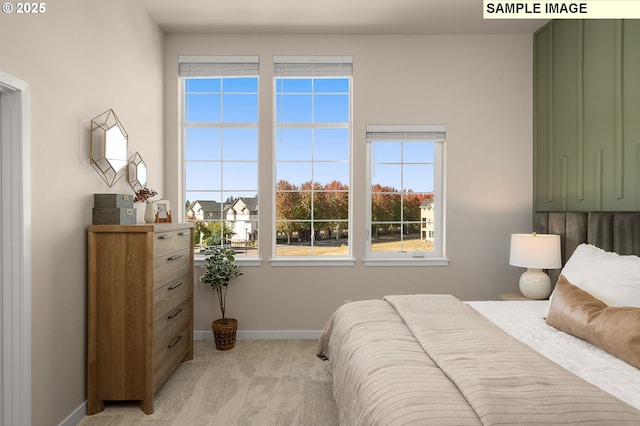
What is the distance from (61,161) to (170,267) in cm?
101

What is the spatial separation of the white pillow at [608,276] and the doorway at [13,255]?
306 cm

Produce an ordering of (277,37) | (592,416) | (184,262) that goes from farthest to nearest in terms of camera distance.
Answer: (277,37) < (184,262) < (592,416)

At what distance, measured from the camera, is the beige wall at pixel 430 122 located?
388 cm

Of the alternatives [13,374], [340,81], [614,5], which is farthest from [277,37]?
[13,374]

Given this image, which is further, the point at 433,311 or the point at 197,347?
the point at 197,347

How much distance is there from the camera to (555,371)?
149 cm

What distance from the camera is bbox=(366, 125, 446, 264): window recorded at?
3.98 m

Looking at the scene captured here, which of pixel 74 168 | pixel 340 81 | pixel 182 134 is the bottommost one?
pixel 74 168

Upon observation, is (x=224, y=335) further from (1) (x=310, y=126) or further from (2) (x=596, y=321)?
(2) (x=596, y=321)

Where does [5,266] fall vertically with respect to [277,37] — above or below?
below

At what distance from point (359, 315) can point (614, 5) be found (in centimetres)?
270

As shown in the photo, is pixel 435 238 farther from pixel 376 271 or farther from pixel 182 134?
pixel 182 134

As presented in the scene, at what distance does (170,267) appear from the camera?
287 cm

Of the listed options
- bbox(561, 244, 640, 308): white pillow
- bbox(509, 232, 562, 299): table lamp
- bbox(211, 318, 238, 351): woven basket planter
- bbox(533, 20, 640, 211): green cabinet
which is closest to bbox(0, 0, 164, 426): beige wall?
bbox(211, 318, 238, 351): woven basket planter
